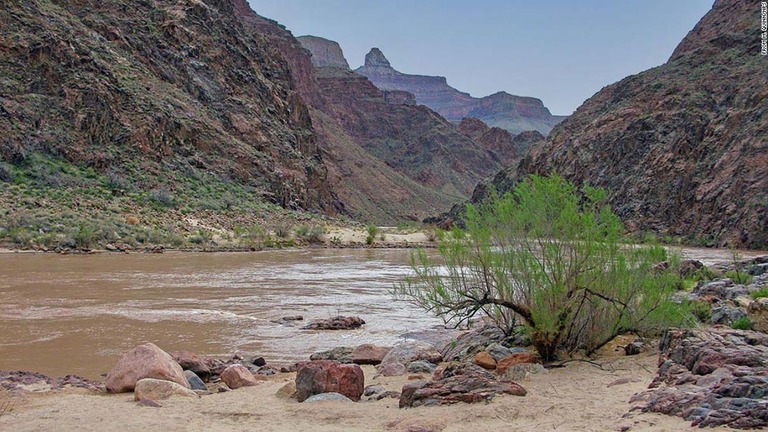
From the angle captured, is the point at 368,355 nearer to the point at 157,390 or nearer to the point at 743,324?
the point at 157,390

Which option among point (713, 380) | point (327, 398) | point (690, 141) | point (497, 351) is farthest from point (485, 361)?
point (690, 141)

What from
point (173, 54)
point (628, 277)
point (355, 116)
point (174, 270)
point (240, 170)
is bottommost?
point (174, 270)

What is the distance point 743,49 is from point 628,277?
53.8 meters

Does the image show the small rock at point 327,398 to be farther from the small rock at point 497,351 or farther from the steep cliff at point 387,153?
the steep cliff at point 387,153

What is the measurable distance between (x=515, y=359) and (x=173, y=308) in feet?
30.5

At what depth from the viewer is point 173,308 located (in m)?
14.6

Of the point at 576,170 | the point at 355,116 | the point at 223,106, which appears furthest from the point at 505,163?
the point at 223,106

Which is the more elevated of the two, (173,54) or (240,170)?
(173,54)

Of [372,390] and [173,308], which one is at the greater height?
[372,390]

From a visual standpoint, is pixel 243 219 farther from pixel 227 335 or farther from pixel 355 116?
pixel 355 116

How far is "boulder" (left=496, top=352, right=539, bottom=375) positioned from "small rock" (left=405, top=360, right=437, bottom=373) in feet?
3.29

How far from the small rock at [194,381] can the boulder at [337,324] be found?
4.68 meters

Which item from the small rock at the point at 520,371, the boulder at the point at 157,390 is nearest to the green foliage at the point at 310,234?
the boulder at the point at 157,390

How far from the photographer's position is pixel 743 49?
173ft
